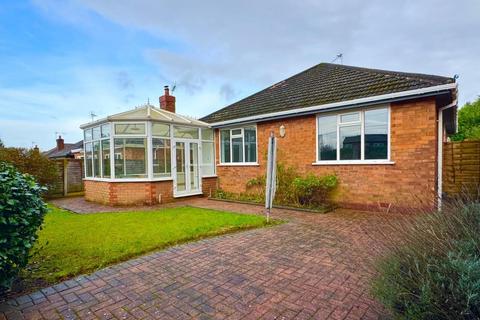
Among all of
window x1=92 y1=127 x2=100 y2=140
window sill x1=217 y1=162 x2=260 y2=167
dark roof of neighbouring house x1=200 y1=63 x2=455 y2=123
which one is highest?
dark roof of neighbouring house x1=200 y1=63 x2=455 y2=123

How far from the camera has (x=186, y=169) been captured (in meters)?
11.2

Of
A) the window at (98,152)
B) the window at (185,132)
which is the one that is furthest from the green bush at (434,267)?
the window at (98,152)

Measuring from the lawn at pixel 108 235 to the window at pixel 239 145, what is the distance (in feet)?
12.4

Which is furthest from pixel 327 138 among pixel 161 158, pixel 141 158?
pixel 141 158

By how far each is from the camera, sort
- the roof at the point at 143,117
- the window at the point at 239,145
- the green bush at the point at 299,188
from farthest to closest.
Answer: the window at the point at 239,145 < the roof at the point at 143,117 < the green bush at the point at 299,188

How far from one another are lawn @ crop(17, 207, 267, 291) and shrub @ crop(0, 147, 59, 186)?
474cm

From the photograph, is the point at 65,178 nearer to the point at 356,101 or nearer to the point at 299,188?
the point at 299,188

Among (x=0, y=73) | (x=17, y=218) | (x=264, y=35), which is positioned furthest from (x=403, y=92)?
(x=0, y=73)

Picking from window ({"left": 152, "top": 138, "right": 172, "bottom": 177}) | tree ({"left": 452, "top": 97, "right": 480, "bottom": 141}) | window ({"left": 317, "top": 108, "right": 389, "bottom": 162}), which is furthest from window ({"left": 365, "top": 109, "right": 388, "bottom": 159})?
tree ({"left": 452, "top": 97, "right": 480, "bottom": 141})

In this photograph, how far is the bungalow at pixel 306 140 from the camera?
6988 millimetres

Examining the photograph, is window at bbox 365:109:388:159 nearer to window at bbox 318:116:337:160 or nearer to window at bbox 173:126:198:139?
window at bbox 318:116:337:160

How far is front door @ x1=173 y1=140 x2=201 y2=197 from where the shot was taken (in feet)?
35.7

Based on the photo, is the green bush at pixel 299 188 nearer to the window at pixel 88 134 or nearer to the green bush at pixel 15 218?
the green bush at pixel 15 218

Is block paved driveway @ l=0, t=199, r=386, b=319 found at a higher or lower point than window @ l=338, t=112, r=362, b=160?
lower
